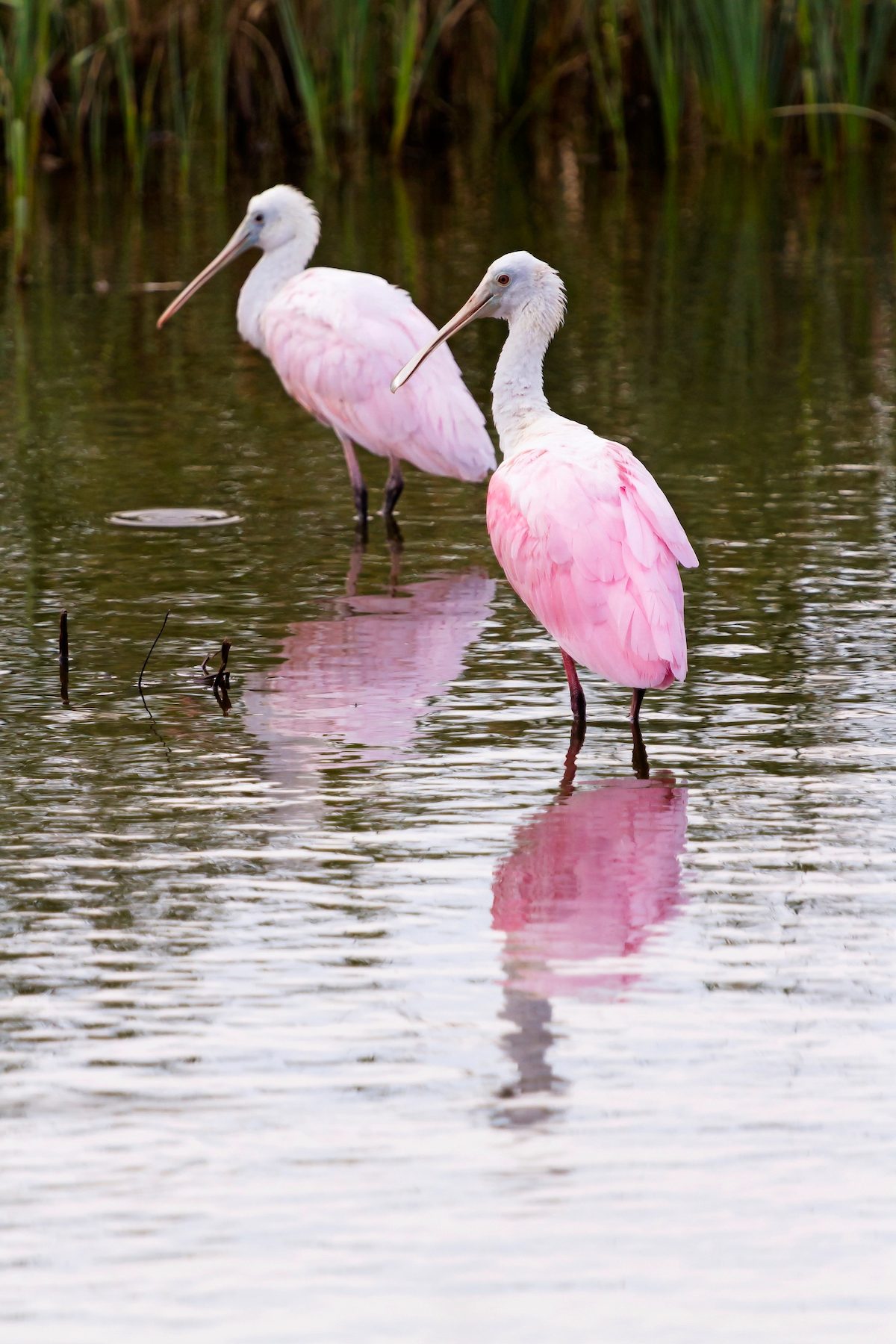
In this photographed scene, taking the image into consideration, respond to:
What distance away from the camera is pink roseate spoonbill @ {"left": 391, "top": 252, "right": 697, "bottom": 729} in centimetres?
665

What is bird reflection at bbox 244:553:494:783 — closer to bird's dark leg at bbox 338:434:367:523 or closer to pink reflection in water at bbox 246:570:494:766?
pink reflection in water at bbox 246:570:494:766

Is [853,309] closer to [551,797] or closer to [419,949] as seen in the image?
[551,797]

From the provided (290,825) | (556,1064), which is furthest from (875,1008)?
(290,825)

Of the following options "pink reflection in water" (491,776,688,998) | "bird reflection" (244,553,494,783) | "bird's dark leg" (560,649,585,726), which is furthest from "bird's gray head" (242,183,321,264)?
"pink reflection in water" (491,776,688,998)

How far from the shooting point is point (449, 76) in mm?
→ 23906

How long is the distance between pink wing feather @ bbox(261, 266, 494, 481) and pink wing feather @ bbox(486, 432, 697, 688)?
301 cm

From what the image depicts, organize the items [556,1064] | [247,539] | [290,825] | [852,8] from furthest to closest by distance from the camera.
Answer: [852,8], [247,539], [290,825], [556,1064]

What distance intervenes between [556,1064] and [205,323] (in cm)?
1103

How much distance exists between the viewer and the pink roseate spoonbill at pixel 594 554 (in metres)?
6.65

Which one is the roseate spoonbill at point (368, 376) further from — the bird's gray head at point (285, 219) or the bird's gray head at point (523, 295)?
the bird's gray head at point (523, 295)

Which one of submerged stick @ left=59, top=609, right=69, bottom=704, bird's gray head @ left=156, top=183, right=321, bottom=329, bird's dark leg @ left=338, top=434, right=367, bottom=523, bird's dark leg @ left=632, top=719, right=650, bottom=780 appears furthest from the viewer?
bird's gray head @ left=156, top=183, right=321, bottom=329

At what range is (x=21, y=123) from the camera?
14.8 m

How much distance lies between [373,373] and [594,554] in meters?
3.71

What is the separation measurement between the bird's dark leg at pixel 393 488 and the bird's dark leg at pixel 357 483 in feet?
0.34
